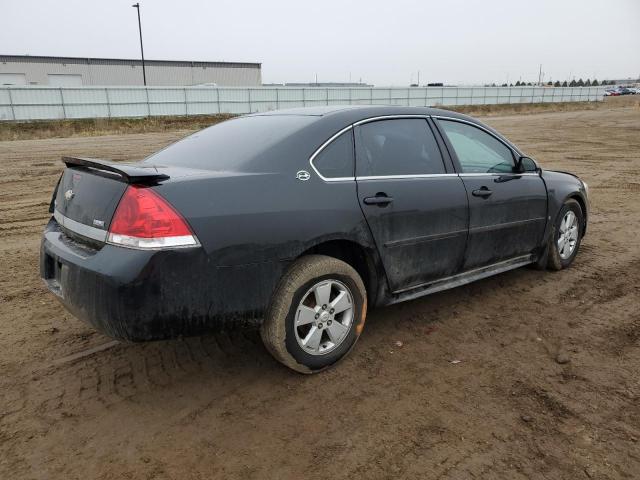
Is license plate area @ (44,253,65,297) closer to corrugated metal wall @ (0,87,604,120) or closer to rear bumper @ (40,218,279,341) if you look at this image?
rear bumper @ (40,218,279,341)

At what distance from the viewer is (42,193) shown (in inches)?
366

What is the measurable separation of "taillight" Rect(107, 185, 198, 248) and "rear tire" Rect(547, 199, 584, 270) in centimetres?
365

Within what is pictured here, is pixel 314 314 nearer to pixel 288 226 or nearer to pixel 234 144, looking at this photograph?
pixel 288 226

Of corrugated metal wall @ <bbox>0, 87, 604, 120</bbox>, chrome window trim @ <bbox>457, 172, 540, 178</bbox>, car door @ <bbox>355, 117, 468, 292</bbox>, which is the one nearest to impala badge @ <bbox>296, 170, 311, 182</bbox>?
car door @ <bbox>355, 117, 468, 292</bbox>

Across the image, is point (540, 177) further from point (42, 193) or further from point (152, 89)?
point (152, 89)

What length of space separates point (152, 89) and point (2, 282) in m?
28.5

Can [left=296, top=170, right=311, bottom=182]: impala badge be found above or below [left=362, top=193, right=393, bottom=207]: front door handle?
above

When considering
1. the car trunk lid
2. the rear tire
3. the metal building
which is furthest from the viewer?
the metal building

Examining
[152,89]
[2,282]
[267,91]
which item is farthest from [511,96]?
[2,282]

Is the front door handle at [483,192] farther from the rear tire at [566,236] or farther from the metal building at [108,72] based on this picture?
the metal building at [108,72]

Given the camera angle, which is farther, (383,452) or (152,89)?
(152,89)

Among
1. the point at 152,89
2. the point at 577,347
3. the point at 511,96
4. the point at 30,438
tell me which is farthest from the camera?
the point at 511,96

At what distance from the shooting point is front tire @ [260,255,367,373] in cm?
288

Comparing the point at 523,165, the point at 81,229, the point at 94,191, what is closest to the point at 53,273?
the point at 81,229
